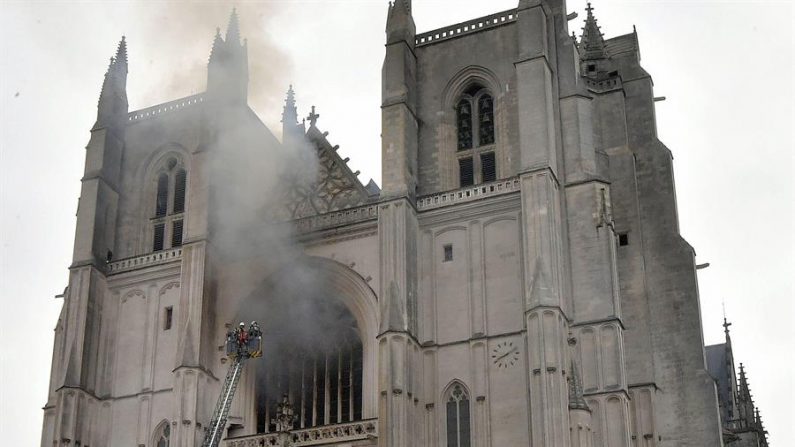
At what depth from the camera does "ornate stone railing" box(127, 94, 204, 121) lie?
39781 millimetres

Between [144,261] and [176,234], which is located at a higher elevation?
[176,234]

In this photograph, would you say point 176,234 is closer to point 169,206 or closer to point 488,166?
point 169,206

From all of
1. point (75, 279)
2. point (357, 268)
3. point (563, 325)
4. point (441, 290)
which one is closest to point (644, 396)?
point (563, 325)

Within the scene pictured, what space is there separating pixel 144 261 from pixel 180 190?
2.79m

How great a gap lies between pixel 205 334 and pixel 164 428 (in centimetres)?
291

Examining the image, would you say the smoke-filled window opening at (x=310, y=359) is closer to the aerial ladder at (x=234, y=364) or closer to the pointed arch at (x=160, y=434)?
the pointed arch at (x=160, y=434)

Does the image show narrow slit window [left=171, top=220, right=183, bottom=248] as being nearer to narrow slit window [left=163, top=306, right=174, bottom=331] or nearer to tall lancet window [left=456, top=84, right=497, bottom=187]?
narrow slit window [left=163, top=306, right=174, bottom=331]

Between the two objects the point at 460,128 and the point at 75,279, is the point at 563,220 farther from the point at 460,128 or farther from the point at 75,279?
the point at 75,279

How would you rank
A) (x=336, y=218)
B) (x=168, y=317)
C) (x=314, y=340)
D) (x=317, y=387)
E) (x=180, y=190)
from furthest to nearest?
(x=180, y=190)
(x=168, y=317)
(x=336, y=218)
(x=314, y=340)
(x=317, y=387)

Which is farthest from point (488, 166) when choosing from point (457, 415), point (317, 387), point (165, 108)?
point (165, 108)

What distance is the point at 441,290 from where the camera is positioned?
33.7 m

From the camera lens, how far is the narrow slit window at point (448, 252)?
34000mm

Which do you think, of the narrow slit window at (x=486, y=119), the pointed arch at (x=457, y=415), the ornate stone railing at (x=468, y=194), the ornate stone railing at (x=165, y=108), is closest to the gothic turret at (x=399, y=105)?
the ornate stone railing at (x=468, y=194)

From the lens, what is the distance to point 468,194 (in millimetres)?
34406
